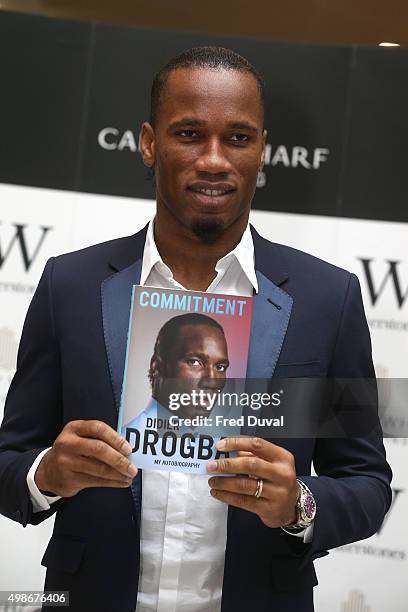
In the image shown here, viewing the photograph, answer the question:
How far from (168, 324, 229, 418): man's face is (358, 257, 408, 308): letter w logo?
6.38 feet

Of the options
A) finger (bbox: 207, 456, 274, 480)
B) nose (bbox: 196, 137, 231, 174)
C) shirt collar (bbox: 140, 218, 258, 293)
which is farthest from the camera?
shirt collar (bbox: 140, 218, 258, 293)

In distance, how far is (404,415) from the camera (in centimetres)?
274

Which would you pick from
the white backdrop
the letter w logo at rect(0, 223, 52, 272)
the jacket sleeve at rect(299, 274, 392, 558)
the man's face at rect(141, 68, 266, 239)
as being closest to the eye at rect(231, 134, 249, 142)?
the man's face at rect(141, 68, 266, 239)

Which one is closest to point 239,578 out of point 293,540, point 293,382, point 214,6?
point 293,540

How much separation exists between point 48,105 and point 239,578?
7.32ft

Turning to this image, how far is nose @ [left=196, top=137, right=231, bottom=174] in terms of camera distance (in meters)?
1.73

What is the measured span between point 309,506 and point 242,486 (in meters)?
0.19

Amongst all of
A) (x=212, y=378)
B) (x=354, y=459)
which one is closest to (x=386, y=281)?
(x=354, y=459)

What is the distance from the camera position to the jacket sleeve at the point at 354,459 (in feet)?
5.71

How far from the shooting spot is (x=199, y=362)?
1527mm

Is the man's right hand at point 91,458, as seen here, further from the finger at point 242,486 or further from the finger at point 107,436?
the finger at point 242,486

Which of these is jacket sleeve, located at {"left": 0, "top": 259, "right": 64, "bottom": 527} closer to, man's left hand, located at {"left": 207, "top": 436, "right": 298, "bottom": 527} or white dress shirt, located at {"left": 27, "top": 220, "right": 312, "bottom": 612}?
white dress shirt, located at {"left": 27, "top": 220, "right": 312, "bottom": 612}

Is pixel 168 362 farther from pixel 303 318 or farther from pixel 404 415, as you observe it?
pixel 404 415

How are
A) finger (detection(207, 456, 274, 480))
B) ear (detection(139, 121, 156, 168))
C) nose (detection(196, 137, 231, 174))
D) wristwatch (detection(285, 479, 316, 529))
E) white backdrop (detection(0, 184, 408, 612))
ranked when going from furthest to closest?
white backdrop (detection(0, 184, 408, 612)) → ear (detection(139, 121, 156, 168)) → nose (detection(196, 137, 231, 174)) → wristwatch (detection(285, 479, 316, 529)) → finger (detection(207, 456, 274, 480))
